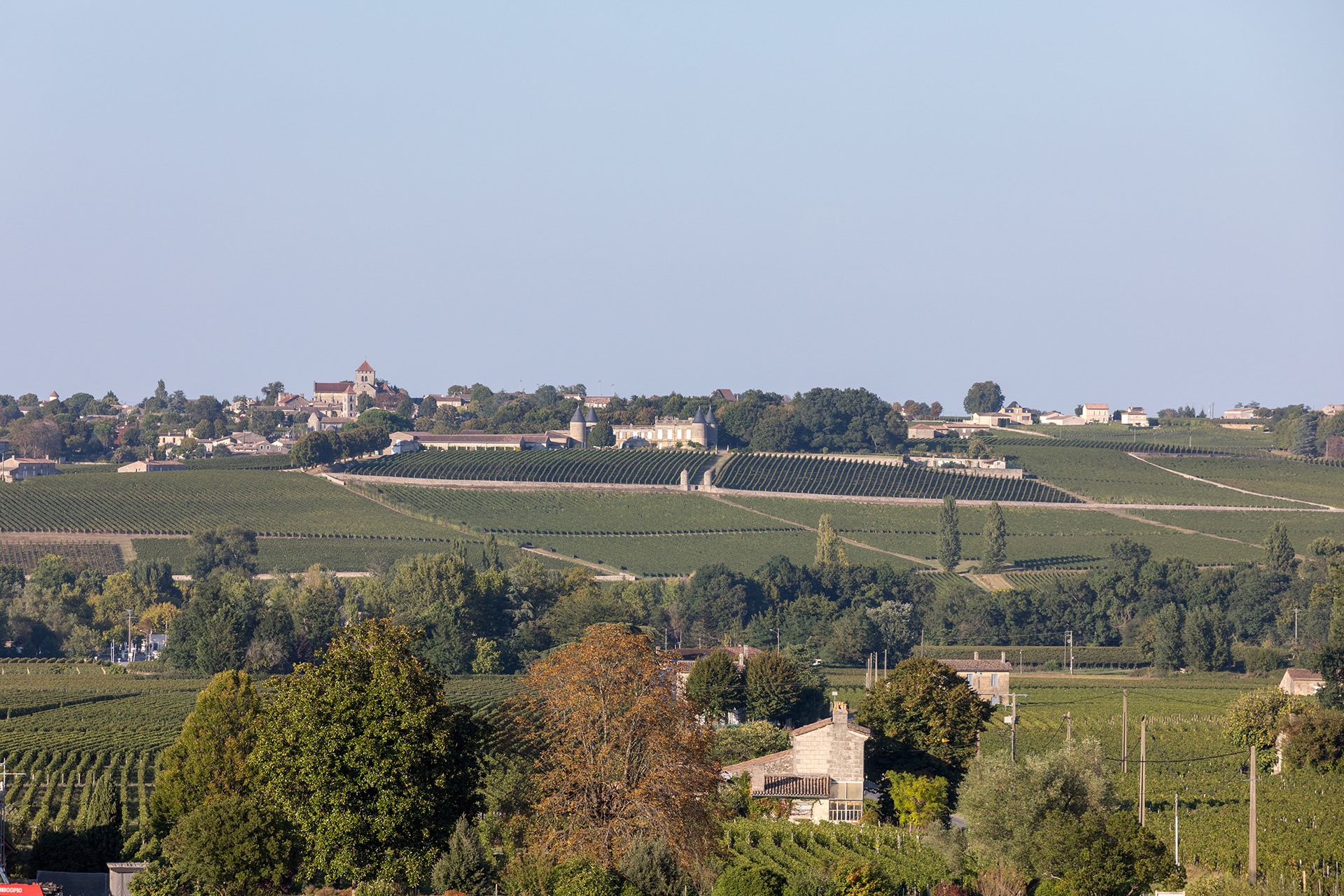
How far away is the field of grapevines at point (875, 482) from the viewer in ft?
433

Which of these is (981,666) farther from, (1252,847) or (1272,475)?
(1272,475)

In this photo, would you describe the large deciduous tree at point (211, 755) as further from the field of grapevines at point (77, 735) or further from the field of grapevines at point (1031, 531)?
the field of grapevines at point (1031, 531)

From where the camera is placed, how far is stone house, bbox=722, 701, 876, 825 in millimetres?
42125

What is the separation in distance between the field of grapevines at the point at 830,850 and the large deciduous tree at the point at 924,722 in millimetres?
6870

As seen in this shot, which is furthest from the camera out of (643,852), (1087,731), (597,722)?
(1087,731)

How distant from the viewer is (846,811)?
4216 cm

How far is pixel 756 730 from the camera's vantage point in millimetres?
49031

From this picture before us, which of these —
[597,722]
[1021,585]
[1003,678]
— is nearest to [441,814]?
[597,722]

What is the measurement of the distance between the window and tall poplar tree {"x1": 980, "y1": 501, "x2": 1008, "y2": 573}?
221 ft

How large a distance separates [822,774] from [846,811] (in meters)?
1.13

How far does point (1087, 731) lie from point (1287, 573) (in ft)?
172

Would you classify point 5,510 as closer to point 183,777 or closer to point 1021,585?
point 1021,585

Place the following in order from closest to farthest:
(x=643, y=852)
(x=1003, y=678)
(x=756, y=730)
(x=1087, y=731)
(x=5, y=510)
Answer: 1. (x=643, y=852)
2. (x=756, y=730)
3. (x=1087, y=731)
4. (x=1003, y=678)
5. (x=5, y=510)

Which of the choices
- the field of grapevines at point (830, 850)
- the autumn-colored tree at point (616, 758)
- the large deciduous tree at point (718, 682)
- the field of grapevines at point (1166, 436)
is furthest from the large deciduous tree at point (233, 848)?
the field of grapevines at point (1166, 436)
